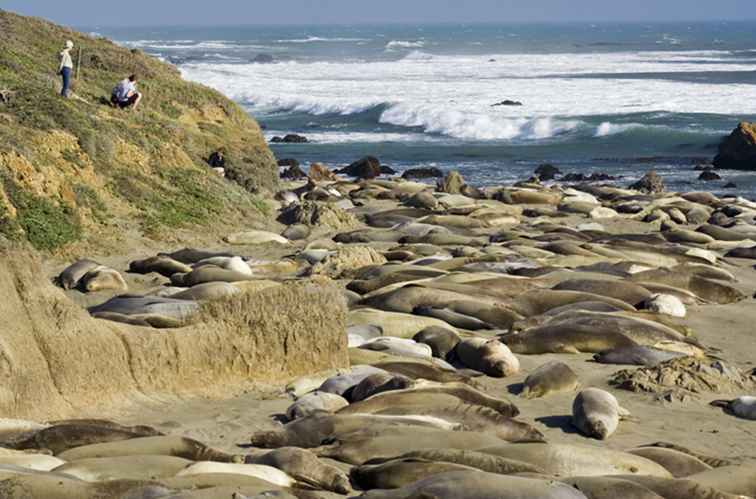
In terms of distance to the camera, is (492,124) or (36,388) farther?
(492,124)

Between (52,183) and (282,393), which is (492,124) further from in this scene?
(282,393)

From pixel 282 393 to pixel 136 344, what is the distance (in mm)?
1139

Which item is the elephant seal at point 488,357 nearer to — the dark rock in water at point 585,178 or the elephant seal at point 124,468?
the elephant seal at point 124,468

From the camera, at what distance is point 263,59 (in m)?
103

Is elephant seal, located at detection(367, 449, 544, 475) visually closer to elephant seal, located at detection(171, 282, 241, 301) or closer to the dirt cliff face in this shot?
the dirt cliff face

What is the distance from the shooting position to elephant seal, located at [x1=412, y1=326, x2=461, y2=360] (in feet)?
36.8

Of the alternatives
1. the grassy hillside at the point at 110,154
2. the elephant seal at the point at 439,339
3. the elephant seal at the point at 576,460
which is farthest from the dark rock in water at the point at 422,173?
the elephant seal at the point at 576,460

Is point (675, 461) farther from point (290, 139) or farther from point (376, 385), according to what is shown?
point (290, 139)

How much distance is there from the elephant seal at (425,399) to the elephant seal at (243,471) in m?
1.62

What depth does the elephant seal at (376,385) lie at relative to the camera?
28.9 feet

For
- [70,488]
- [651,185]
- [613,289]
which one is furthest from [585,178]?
[70,488]

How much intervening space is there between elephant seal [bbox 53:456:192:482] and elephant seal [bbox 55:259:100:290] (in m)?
7.71

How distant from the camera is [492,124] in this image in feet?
155

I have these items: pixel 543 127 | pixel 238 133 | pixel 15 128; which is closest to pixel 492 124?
pixel 543 127
